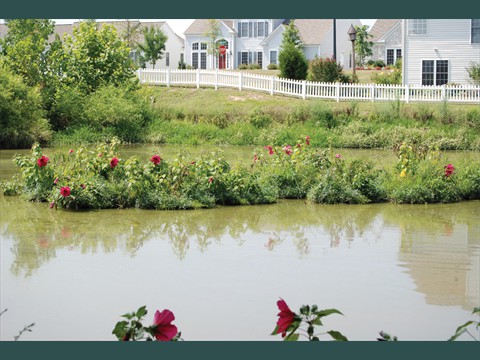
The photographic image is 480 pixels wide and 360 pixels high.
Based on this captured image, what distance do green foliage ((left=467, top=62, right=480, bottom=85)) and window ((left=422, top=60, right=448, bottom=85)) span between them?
3.88ft

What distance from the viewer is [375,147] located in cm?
3080

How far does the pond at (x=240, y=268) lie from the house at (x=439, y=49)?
2540 centimetres

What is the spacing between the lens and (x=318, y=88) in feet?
126

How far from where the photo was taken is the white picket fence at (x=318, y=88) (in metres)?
36.2

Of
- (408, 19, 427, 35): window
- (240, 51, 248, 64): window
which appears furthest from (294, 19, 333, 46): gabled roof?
(408, 19, 427, 35): window

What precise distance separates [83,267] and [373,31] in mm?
58026

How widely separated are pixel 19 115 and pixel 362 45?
37881mm

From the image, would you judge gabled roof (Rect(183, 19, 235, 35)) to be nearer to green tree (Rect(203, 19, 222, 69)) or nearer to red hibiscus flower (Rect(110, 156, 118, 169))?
green tree (Rect(203, 19, 222, 69))

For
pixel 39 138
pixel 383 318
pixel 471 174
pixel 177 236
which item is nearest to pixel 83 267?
pixel 177 236

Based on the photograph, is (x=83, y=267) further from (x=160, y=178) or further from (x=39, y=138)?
(x=39, y=138)

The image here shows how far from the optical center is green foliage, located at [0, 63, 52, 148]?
97.2 feet

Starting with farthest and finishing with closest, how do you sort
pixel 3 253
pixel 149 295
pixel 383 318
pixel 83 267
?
1. pixel 3 253
2. pixel 83 267
3. pixel 149 295
4. pixel 383 318

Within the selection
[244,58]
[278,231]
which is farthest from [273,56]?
[278,231]

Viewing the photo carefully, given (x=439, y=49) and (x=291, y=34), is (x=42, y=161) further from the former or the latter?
(x=291, y=34)
